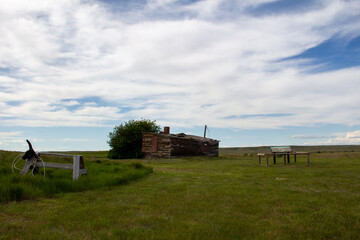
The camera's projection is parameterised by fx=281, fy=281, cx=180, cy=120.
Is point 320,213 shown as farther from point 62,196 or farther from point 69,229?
point 62,196

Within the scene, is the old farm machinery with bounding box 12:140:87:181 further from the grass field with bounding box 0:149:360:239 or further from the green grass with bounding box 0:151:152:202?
the grass field with bounding box 0:149:360:239

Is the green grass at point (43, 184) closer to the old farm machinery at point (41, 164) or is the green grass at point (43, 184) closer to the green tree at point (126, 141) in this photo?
the old farm machinery at point (41, 164)

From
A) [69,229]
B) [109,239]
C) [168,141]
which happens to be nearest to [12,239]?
[69,229]

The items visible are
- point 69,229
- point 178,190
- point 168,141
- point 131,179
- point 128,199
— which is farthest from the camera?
point 168,141

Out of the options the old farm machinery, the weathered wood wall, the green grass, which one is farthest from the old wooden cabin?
the old farm machinery

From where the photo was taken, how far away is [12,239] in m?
4.48

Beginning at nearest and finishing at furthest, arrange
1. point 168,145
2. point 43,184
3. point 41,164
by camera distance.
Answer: point 43,184
point 41,164
point 168,145

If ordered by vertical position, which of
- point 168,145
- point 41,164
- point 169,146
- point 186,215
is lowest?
point 186,215

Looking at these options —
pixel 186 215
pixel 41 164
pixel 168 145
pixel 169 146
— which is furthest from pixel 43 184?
pixel 168 145

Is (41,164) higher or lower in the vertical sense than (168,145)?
lower

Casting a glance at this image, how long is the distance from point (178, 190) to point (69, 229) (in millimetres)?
4685

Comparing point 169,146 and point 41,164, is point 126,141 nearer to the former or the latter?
point 169,146

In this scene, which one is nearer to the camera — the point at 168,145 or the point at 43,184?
the point at 43,184

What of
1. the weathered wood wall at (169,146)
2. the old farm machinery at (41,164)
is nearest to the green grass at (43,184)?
the old farm machinery at (41,164)
